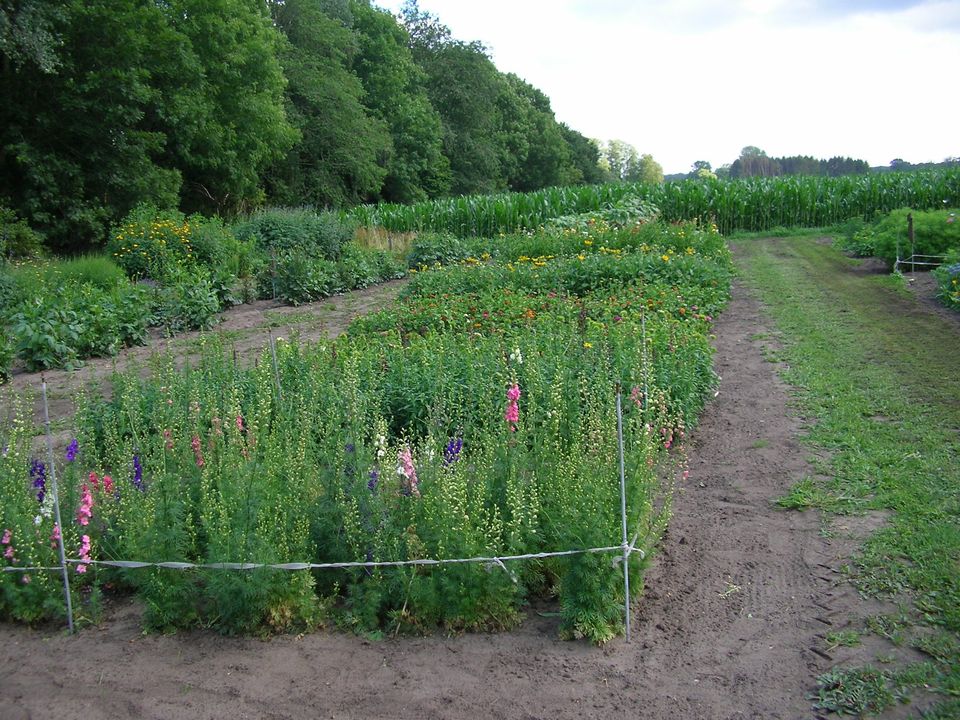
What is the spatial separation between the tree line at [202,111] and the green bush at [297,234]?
22.3 feet

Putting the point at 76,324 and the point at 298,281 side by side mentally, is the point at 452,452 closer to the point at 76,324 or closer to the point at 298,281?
the point at 76,324

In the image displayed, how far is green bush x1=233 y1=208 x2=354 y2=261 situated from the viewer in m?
16.9

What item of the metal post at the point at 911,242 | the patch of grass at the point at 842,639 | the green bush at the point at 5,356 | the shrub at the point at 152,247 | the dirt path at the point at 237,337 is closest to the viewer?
the patch of grass at the point at 842,639

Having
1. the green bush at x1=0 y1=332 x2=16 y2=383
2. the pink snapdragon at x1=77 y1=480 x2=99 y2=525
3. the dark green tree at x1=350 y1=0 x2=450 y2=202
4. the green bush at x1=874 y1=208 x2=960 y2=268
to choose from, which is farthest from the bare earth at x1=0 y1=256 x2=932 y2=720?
the dark green tree at x1=350 y1=0 x2=450 y2=202

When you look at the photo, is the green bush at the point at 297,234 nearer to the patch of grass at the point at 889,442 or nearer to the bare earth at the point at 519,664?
the patch of grass at the point at 889,442

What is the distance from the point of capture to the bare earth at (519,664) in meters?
3.27

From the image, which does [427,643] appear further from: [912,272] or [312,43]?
[312,43]

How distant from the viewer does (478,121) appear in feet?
181

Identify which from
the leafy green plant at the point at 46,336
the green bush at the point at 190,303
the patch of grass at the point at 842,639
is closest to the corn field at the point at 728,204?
the green bush at the point at 190,303

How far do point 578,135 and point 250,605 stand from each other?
78.9 metres

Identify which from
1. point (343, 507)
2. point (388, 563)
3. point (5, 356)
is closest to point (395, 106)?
point (5, 356)

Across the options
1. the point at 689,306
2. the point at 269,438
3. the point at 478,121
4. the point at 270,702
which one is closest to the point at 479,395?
the point at 269,438

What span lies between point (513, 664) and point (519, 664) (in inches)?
1.0

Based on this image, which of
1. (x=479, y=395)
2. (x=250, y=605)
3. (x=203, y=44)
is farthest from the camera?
(x=203, y=44)
